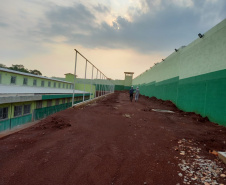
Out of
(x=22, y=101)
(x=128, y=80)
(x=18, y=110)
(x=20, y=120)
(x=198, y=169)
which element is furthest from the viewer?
(x=128, y=80)

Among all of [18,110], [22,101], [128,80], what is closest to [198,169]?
[22,101]

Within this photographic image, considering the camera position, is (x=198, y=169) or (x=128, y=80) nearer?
(x=198, y=169)

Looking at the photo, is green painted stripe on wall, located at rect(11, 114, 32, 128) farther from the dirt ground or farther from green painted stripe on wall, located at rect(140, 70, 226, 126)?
green painted stripe on wall, located at rect(140, 70, 226, 126)

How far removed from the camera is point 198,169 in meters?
2.63

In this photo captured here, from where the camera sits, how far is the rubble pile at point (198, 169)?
7.66 feet

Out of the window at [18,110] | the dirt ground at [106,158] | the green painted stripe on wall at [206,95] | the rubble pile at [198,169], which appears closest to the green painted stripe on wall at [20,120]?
the window at [18,110]

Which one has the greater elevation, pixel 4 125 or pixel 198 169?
pixel 198 169

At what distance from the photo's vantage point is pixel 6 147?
3240 millimetres

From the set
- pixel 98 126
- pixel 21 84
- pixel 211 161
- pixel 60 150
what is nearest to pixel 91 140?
pixel 60 150

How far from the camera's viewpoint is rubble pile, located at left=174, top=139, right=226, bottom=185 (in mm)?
2334

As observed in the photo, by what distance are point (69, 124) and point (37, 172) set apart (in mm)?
2503

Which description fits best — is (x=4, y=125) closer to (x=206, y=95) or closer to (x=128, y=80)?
(x=206, y=95)

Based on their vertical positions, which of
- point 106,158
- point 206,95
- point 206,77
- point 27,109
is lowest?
point 27,109

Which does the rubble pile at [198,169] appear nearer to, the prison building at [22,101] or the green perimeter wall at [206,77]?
the green perimeter wall at [206,77]
